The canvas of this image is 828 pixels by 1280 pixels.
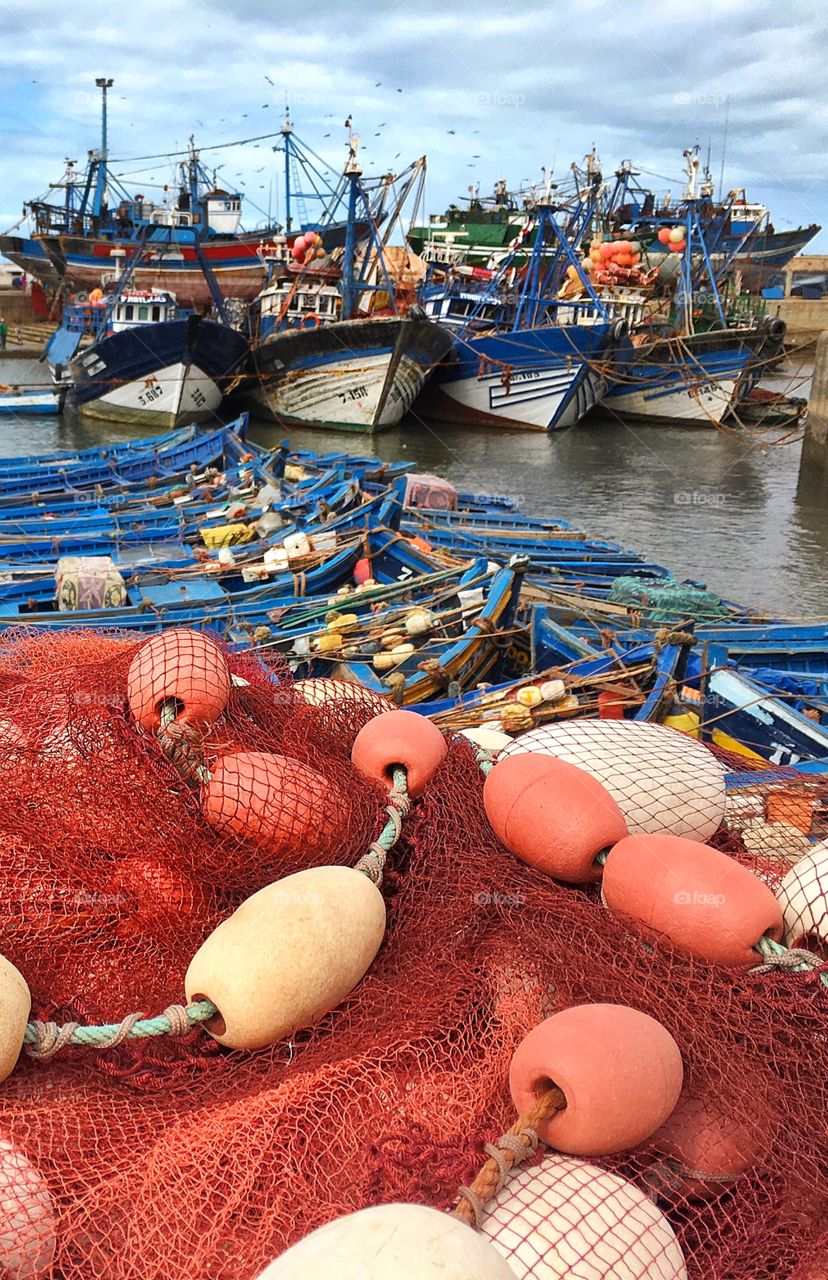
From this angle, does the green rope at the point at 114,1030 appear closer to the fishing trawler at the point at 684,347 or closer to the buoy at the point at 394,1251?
the buoy at the point at 394,1251

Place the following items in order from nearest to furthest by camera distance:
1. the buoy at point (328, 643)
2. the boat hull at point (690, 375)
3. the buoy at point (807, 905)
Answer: the buoy at point (807, 905) < the buoy at point (328, 643) < the boat hull at point (690, 375)

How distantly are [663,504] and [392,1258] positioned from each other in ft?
66.5

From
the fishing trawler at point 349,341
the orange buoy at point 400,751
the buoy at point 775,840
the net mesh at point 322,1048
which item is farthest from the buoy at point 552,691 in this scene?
the fishing trawler at point 349,341

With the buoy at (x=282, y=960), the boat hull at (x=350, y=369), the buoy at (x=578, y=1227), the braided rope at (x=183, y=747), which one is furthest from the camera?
the boat hull at (x=350, y=369)

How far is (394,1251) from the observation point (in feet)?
5.09

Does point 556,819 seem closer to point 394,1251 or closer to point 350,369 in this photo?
point 394,1251

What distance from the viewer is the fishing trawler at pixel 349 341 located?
81.7ft

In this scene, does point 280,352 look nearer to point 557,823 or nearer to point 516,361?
point 516,361

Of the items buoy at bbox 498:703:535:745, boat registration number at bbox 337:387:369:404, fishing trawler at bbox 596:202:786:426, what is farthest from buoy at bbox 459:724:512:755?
fishing trawler at bbox 596:202:786:426

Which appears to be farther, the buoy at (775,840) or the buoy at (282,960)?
the buoy at (775,840)

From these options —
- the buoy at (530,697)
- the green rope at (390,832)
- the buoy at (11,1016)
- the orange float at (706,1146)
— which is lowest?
the buoy at (530,697)

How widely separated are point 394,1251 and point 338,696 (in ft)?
8.14

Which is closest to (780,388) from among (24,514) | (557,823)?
(24,514)

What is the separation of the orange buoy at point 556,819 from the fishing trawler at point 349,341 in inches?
890
